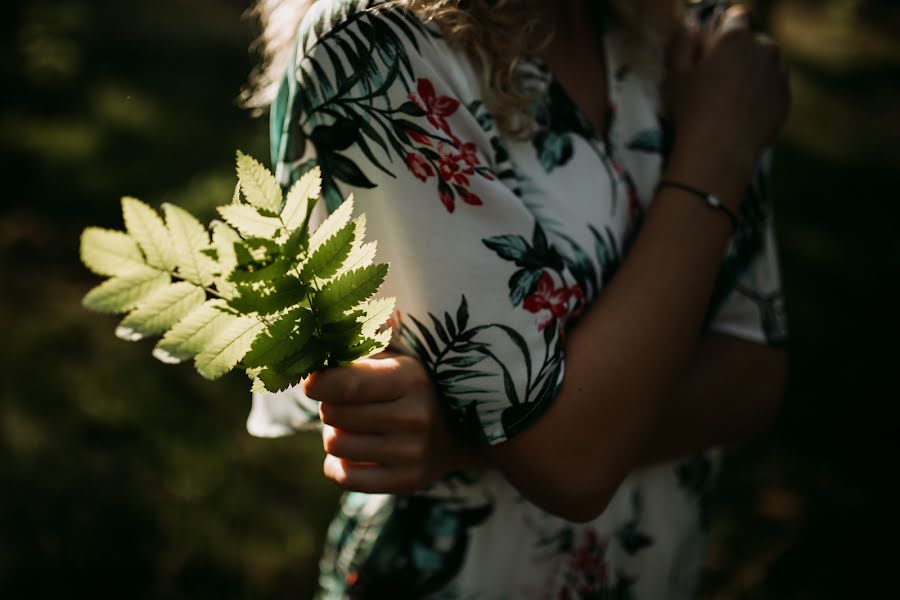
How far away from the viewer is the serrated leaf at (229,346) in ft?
2.56

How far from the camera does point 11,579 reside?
2570mm

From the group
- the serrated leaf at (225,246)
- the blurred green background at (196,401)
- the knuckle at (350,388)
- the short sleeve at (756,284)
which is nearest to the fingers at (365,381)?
the knuckle at (350,388)

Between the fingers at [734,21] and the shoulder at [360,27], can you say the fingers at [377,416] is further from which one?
the fingers at [734,21]

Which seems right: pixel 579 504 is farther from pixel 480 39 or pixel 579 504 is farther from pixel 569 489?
pixel 480 39

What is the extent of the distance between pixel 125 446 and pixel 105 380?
0.49 m

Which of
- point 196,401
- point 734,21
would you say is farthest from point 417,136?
point 196,401

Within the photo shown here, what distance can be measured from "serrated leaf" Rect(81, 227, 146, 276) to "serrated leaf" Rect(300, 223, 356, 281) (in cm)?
16

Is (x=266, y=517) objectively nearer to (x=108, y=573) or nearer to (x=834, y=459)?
(x=108, y=573)

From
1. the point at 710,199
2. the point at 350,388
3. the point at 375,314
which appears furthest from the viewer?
the point at 710,199

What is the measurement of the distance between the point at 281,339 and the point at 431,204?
1.15ft

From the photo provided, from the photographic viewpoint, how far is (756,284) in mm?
1578

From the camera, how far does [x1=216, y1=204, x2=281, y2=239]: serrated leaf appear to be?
0.75 meters

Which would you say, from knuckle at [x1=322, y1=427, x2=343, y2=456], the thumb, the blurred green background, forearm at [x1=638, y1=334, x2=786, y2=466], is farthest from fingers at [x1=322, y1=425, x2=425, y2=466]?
the thumb

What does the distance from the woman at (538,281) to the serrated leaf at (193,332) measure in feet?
0.57
